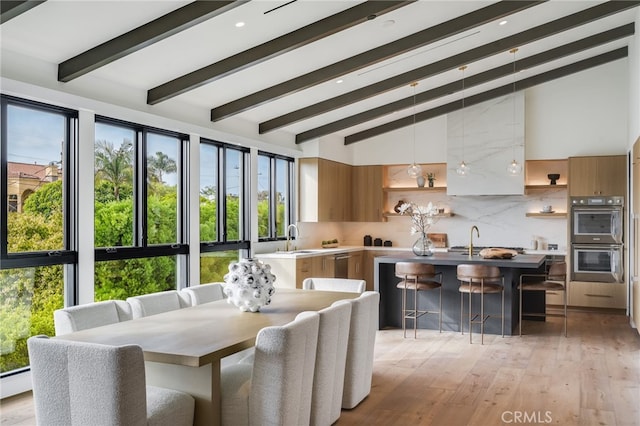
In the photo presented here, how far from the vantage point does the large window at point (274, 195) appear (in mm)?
8266

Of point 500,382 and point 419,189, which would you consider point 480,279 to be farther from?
point 419,189

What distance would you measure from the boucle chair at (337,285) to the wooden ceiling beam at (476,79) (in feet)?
12.5

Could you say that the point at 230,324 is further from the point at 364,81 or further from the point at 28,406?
the point at 364,81

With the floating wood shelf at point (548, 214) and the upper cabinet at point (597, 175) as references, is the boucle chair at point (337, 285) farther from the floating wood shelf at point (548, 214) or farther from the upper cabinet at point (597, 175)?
the floating wood shelf at point (548, 214)

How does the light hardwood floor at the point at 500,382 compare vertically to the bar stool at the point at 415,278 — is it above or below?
below

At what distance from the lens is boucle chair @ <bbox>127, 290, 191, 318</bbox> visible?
395 centimetres

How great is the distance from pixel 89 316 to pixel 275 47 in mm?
2831

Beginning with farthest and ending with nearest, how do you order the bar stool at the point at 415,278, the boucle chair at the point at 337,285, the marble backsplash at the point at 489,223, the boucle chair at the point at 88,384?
the marble backsplash at the point at 489,223 → the bar stool at the point at 415,278 → the boucle chair at the point at 337,285 → the boucle chair at the point at 88,384

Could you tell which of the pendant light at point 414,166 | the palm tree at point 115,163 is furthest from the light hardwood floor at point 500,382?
the palm tree at point 115,163

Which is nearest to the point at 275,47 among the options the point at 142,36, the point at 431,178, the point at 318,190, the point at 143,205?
the point at 142,36

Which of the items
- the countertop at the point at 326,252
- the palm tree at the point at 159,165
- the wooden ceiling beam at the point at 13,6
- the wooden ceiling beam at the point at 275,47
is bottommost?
the countertop at the point at 326,252

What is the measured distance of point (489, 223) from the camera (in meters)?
9.45

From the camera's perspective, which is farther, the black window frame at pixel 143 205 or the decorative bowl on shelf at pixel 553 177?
the decorative bowl on shelf at pixel 553 177

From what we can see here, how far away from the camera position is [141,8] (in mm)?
4168
